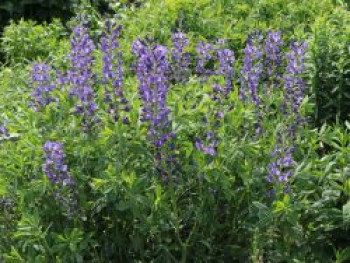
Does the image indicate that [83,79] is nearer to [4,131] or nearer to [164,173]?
[4,131]

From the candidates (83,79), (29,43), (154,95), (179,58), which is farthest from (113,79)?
(29,43)

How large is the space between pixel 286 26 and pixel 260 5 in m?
0.35

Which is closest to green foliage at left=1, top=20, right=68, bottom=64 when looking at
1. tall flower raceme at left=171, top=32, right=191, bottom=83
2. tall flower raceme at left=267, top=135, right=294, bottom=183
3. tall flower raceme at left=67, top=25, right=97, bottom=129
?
tall flower raceme at left=171, top=32, right=191, bottom=83

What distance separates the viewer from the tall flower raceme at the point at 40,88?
333 centimetres

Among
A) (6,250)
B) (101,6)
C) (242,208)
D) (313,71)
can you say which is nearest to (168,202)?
(242,208)

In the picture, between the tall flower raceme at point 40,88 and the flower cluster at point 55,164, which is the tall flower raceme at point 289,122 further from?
the tall flower raceme at point 40,88

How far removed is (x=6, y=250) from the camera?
10.9ft

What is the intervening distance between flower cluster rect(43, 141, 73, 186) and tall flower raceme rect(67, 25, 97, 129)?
11.0 inches

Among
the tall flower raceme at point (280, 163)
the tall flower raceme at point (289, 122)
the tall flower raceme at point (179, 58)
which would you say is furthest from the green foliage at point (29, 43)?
the tall flower raceme at point (280, 163)

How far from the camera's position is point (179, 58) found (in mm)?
3617

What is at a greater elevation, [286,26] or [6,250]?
[286,26]

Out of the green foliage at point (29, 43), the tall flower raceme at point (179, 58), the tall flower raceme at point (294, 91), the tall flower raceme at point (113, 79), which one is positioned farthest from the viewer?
the green foliage at point (29, 43)

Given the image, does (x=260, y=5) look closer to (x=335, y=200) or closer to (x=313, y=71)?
(x=313, y=71)

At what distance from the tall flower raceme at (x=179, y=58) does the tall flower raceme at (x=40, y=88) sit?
67 cm
